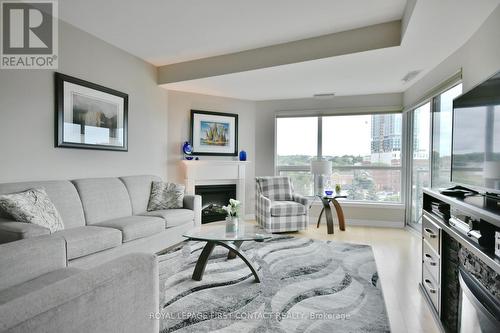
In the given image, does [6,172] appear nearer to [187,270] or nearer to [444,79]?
[187,270]

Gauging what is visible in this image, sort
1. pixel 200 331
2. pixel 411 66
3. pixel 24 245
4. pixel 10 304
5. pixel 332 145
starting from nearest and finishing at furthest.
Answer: pixel 10 304 < pixel 24 245 < pixel 200 331 < pixel 411 66 < pixel 332 145

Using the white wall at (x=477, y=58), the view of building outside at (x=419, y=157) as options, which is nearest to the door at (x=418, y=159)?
the view of building outside at (x=419, y=157)

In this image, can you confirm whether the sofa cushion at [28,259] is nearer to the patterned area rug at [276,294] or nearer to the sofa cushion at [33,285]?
the sofa cushion at [33,285]

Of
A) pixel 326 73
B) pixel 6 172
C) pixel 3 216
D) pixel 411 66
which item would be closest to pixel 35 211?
pixel 3 216

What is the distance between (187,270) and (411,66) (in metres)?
3.59

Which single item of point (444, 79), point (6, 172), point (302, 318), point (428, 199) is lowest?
point (302, 318)

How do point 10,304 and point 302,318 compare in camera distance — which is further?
point 302,318

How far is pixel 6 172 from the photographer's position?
2555 millimetres

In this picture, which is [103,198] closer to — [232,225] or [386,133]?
[232,225]

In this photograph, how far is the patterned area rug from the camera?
6.19 feet

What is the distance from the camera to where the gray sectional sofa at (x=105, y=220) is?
90.3 inches

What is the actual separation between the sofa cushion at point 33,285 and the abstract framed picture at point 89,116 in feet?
5.90

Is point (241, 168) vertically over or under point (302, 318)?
over

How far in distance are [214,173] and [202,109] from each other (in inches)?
47.0
